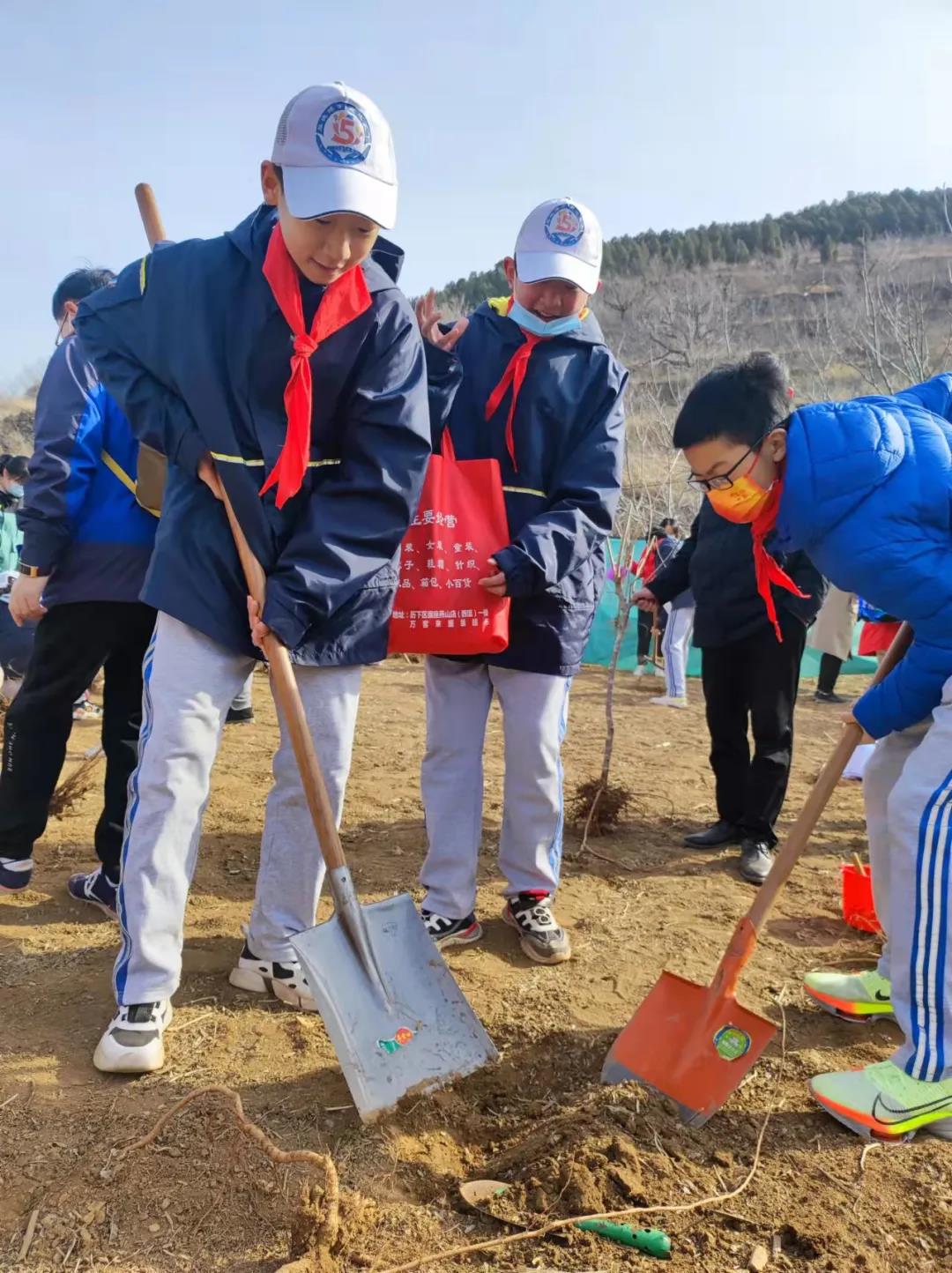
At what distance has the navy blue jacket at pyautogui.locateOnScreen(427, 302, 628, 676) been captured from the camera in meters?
3.01

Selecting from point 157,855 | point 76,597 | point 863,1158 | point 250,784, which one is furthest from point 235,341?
point 250,784

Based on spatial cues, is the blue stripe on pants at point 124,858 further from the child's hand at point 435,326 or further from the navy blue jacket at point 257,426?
the child's hand at point 435,326

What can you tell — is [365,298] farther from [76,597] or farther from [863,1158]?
[863,1158]

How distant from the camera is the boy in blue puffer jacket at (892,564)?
2.26 meters

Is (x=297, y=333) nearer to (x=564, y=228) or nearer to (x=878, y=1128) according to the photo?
(x=564, y=228)

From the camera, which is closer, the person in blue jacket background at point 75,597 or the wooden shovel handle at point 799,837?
the wooden shovel handle at point 799,837

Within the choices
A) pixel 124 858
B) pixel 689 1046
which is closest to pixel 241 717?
pixel 124 858

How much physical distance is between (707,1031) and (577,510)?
5.03 feet

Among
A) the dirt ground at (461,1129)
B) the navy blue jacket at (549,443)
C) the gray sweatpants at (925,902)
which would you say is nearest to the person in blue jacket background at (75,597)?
the dirt ground at (461,1129)

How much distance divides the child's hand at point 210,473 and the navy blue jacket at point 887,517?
4.72 ft

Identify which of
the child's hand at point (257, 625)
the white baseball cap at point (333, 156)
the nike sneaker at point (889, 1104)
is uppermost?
the white baseball cap at point (333, 156)

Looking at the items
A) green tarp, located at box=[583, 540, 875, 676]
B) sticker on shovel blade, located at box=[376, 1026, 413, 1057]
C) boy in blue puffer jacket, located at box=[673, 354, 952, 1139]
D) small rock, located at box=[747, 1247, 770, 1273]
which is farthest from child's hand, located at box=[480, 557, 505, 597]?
green tarp, located at box=[583, 540, 875, 676]

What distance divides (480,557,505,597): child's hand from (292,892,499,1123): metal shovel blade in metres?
0.93

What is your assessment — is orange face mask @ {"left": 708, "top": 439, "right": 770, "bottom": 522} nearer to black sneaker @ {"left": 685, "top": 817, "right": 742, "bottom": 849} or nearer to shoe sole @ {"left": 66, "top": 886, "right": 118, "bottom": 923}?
black sneaker @ {"left": 685, "top": 817, "right": 742, "bottom": 849}
